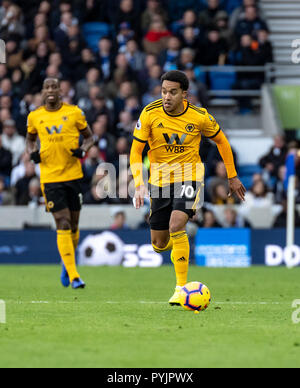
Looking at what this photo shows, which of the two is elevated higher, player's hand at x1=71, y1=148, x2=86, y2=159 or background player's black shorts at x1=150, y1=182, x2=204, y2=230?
player's hand at x1=71, y1=148, x2=86, y2=159

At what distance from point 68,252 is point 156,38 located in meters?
11.0

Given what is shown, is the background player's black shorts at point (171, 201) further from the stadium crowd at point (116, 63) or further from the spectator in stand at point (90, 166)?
the spectator in stand at point (90, 166)

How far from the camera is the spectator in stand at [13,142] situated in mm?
19609

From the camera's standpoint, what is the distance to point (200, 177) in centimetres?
959

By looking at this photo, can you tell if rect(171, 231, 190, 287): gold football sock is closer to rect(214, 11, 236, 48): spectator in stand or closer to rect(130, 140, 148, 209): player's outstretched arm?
rect(130, 140, 148, 209): player's outstretched arm

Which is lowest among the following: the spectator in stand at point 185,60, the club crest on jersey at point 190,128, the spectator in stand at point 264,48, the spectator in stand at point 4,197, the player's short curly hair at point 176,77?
the spectator in stand at point 4,197

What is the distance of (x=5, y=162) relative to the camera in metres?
19.5

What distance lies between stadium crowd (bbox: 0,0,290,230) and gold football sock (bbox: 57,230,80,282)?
6236 mm

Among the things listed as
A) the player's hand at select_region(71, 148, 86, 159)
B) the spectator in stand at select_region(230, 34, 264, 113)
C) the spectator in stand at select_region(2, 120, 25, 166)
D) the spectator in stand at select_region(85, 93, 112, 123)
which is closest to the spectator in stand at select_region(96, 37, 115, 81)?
the spectator in stand at select_region(85, 93, 112, 123)

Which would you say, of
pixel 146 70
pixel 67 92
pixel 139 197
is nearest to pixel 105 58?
pixel 146 70

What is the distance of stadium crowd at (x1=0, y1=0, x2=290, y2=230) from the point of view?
61.6ft

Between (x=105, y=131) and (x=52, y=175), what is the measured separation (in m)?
7.63

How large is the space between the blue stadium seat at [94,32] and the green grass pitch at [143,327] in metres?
11.2

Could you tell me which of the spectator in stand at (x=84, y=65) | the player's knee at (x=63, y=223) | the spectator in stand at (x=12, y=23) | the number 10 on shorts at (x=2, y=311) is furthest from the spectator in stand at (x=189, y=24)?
the number 10 on shorts at (x=2, y=311)
